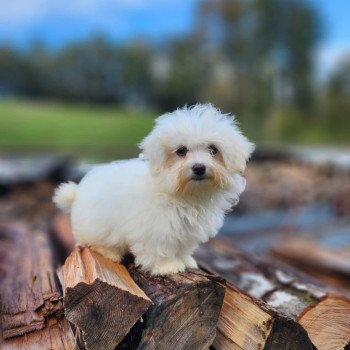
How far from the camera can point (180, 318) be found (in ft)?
7.95

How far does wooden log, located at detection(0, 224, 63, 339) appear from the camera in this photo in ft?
8.49

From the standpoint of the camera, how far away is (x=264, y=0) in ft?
73.8

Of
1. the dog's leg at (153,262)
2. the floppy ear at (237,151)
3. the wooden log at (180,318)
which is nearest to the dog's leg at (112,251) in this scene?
the dog's leg at (153,262)

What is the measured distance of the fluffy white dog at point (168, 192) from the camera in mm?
2527

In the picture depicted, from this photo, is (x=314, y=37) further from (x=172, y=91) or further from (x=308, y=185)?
(x=308, y=185)

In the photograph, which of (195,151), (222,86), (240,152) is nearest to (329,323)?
(240,152)

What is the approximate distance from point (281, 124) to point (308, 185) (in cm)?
1528

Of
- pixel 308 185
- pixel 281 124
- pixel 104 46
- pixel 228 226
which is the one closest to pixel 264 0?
pixel 281 124

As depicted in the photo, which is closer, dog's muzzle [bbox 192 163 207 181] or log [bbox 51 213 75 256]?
dog's muzzle [bbox 192 163 207 181]

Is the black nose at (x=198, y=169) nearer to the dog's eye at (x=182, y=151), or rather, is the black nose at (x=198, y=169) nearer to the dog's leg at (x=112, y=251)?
the dog's eye at (x=182, y=151)

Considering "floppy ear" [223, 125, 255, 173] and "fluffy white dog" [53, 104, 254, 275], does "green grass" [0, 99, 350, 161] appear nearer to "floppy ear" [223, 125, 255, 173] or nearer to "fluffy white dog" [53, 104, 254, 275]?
"fluffy white dog" [53, 104, 254, 275]

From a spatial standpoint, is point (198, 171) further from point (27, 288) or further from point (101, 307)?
point (27, 288)

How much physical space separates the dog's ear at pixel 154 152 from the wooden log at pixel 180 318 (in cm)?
62

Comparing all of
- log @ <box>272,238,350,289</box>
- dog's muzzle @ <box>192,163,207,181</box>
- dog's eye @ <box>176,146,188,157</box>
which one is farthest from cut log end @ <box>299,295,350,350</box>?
log @ <box>272,238,350,289</box>
